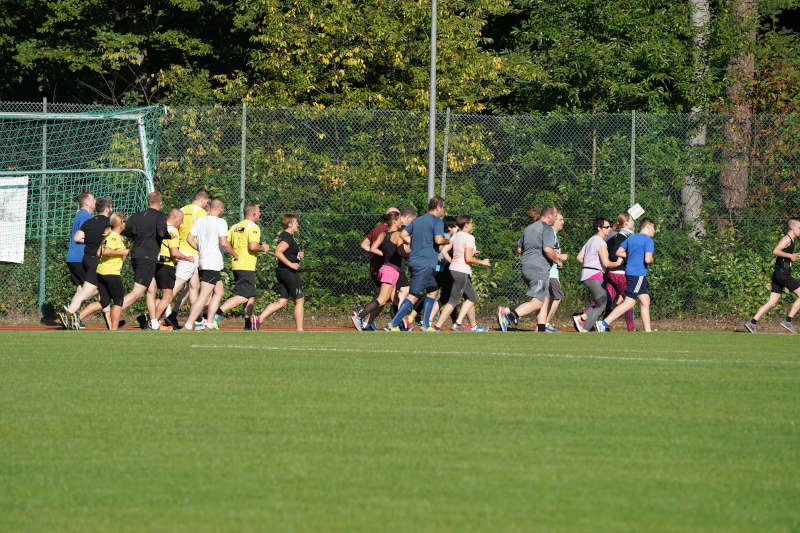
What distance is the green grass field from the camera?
507 centimetres

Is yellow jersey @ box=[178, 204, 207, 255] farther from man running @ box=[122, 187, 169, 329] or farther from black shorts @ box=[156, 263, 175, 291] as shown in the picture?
man running @ box=[122, 187, 169, 329]

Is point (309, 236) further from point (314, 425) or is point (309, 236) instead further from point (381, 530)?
point (381, 530)

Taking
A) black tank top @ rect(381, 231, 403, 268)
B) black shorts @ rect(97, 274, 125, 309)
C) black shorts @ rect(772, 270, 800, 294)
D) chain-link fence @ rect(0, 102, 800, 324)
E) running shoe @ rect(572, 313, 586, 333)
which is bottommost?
running shoe @ rect(572, 313, 586, 333)

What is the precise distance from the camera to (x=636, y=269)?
59.9ft

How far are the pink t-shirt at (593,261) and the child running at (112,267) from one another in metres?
6.97

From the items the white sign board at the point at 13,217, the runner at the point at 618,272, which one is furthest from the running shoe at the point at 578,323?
the white sign board at the point at 13,217

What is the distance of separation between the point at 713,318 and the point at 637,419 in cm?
1376

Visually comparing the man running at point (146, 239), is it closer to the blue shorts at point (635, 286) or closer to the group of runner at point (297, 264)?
the group of runner at point (297, 264)

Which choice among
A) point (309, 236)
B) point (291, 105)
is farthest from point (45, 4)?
point (309, 236)

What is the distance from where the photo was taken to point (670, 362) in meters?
11.5

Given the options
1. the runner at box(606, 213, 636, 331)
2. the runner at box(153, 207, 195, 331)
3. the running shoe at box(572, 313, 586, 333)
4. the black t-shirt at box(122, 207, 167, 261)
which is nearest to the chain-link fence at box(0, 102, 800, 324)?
the runner at box(606, 213, 636, 331)

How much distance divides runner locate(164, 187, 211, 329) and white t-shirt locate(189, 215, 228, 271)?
30 centimetres

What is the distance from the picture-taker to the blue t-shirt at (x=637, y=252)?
1825 centimetres

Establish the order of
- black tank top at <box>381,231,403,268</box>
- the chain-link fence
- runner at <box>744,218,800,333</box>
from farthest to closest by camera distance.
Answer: the chain-link fence, runner at <box>744,218,800,333</box>, black tank top at <box>381,231,403,268</box>
